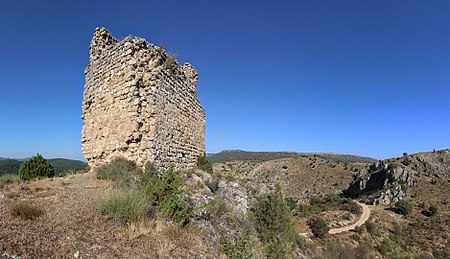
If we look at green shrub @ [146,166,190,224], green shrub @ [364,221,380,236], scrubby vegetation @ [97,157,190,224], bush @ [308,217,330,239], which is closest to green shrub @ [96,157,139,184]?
scrubby vegetation @ [97,157,190,224]

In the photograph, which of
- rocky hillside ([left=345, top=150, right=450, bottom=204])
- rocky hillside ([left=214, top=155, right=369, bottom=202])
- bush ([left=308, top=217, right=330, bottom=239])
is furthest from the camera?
rocky hillside ([left=214, top=155, right=369, bottom=202])

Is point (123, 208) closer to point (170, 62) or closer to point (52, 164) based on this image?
point (170, 62)

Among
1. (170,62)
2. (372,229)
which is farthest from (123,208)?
(372,229)

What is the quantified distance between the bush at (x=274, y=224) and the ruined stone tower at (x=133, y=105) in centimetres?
374

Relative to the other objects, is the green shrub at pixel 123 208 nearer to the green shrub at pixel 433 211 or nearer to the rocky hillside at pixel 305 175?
the green shrub at pixel 433 211

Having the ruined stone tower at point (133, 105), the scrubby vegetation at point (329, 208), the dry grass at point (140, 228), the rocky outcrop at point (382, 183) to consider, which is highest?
the ruined stone tower at point (133, 105)

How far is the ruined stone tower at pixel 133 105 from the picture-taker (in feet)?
26.6

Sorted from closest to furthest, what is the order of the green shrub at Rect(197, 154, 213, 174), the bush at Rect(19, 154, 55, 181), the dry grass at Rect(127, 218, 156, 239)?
the dry grass at Rect(127, 218, 156, 239), the bush at Rect(19, 154, 55, 181), the green shrub at Rect(197, 154, 213, 174)

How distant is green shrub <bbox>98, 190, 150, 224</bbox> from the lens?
15.5 feet

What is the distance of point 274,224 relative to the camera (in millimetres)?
9867

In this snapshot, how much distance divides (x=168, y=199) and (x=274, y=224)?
5.64 meters

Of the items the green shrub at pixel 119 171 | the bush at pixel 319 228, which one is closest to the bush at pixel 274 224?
the green shrub at pixel 119 171

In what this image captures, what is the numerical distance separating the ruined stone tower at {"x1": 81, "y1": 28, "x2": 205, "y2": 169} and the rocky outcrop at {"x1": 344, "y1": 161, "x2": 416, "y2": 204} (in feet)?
138

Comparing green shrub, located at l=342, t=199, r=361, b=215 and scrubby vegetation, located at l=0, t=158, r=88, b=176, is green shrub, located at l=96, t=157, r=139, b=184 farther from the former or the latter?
green shrub, located at l=342, t=199, r=361, b=215
